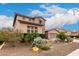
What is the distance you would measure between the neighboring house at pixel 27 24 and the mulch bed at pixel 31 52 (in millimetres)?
243

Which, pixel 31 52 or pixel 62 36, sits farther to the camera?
pixel 62 36

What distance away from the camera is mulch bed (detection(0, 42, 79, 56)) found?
13.9 ft

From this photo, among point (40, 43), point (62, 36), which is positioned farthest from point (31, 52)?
point (62, 36)

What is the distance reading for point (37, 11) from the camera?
427 cm

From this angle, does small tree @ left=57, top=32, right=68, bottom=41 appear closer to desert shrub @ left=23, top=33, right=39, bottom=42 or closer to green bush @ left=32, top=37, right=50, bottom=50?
green bush @ left=32, top=37, right=50, bottom=50

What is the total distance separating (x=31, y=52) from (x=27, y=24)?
0.43m

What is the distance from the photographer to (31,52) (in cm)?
426

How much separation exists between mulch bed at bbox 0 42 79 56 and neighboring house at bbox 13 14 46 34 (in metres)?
0.24

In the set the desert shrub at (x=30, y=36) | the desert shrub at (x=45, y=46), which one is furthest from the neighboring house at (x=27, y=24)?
the desert shrub at (x=45, y=46)

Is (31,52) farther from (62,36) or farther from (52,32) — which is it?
(62,36)

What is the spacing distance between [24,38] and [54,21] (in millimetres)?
527

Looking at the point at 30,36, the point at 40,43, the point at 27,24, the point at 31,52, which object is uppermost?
the point at 27,24

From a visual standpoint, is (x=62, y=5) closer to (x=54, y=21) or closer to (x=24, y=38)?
(x=54, y=21)

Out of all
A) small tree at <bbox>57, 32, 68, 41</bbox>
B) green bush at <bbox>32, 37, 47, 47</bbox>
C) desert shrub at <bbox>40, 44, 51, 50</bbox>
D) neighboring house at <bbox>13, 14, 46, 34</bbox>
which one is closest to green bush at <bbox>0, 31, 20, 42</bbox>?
neighboring house at <bbox>13, 14, 46, 34</bbox>
